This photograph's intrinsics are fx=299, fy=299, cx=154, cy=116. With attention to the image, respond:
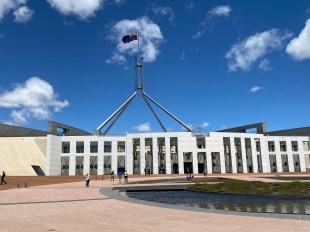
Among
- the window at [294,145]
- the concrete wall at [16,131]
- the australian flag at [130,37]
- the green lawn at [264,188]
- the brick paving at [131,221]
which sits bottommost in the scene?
the brick paving at [131,221]

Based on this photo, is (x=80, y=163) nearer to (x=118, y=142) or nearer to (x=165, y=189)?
(x=118, y=142)

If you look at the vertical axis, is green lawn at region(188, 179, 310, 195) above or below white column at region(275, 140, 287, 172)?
below

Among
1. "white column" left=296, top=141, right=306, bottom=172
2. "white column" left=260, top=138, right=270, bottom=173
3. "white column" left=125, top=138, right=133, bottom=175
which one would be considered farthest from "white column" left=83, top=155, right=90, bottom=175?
"white column" left=296, top=141, right=306, bottom=172

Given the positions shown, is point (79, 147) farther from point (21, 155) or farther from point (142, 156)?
point (142, 156)

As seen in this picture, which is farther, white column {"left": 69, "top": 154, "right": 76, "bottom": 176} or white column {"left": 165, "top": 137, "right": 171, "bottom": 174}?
white column {"left": 69, "top": 154, "right": 76, "bottom": 176}

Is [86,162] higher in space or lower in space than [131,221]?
higher

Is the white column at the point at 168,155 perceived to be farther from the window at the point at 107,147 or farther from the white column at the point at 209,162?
the window at the point at 107,147

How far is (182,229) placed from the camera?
9.67 m

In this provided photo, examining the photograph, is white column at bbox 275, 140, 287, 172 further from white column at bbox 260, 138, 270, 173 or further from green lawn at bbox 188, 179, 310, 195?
green lawn at bbox 188, 179, 310, 195

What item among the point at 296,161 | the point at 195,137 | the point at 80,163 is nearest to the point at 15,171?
the point at 80,163

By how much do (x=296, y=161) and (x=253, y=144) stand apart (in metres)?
20.8

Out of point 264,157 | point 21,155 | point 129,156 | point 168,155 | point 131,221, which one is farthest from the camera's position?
point 264,157

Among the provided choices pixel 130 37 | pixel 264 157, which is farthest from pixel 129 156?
pixel 264 157

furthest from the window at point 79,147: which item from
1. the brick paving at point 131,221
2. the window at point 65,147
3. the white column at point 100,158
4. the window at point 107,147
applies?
the brick paving at point 131,221
